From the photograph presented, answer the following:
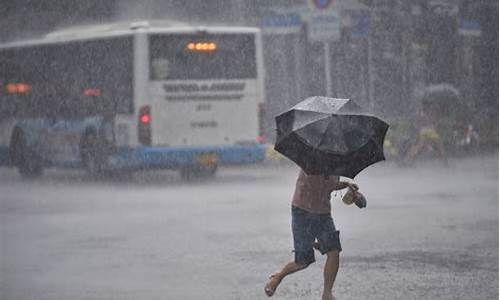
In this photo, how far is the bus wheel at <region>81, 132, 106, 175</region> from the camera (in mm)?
20500

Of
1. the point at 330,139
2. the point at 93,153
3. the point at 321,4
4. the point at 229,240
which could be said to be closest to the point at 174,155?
the point at 93,153

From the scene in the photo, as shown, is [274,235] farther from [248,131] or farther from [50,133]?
[50,133]

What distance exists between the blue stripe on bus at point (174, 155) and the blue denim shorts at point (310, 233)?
12.2 metres

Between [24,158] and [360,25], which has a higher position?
[360,25]

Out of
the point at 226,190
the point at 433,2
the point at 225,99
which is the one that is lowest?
the point at 226,190

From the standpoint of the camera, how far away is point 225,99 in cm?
2042

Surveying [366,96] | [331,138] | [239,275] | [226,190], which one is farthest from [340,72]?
[331,138]

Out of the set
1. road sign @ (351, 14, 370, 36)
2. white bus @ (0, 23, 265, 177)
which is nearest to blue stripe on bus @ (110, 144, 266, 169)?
white bus @ (0, 23, 265, 177)

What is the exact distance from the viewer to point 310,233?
7578mm

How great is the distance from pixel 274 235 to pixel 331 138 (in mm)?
4878

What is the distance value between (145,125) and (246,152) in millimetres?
1809

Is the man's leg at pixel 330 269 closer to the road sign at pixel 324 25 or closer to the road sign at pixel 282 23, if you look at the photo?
the road sign at pixel 324 25

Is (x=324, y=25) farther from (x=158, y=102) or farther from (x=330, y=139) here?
(x=330, y=139)

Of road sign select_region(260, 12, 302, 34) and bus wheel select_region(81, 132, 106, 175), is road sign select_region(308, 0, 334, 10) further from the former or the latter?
bus wheel select_region(81, 132, 106, 175)
